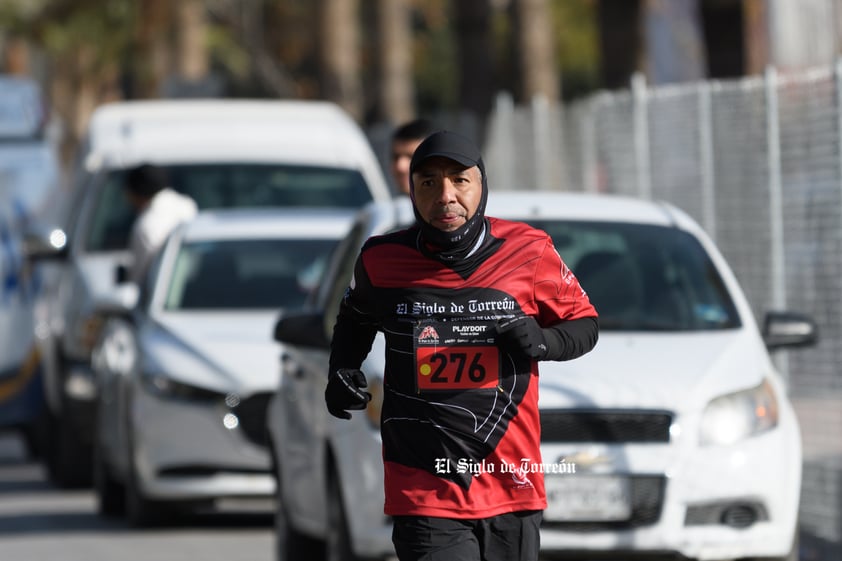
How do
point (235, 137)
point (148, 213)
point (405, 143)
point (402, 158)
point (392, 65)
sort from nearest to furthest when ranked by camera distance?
point (405, 143), point (402, 158), point (148, 213), point (235, 137), point (392, 65)

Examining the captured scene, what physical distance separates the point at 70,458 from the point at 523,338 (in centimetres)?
1003

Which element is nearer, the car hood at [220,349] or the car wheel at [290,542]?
the car wheel at [290,542]

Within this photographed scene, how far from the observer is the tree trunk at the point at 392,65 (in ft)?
108

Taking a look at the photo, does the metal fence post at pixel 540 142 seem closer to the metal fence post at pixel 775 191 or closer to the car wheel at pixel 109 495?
the car wheel at pixel 109 495

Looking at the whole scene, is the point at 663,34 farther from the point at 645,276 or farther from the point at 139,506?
the point at 645,276

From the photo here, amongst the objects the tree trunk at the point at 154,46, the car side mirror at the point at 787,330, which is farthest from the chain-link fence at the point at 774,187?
the tree trunk at the point at 154,46

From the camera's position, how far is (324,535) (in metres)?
9.63

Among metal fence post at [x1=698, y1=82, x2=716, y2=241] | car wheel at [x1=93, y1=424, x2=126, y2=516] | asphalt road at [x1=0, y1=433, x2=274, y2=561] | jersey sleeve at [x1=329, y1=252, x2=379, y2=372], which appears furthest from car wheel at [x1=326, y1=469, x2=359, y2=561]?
metal fence post at [x1=698, y1=82, x2=716, y2=241]

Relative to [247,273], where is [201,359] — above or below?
below

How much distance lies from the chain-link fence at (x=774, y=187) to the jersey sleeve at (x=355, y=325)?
16.4 ft

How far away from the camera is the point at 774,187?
12734 millimetres

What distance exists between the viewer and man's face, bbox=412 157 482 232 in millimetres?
6273

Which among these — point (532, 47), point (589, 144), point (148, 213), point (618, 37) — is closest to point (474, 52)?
point (532, 47)

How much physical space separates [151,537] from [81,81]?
50.9 meters
